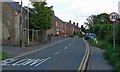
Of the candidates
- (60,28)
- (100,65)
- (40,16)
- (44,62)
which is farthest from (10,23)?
(60,28)

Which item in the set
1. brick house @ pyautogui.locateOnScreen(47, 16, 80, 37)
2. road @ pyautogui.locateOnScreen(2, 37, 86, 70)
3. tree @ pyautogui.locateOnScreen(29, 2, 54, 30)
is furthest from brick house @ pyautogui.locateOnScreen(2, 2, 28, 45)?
brick house @ pyautogui.locateOnScreen(47, 16, 80, 37)

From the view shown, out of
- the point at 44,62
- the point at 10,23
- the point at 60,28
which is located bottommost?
the point at 44,62

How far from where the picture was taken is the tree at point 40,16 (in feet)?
212

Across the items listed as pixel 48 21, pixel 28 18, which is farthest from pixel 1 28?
pixel 48 21

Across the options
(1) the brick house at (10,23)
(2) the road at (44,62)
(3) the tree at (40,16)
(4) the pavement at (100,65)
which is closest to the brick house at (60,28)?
(3) the tree at (40,16)

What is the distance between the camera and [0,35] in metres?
51.9

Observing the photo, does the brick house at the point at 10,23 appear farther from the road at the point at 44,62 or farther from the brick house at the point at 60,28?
the brick house at the point at 60,28

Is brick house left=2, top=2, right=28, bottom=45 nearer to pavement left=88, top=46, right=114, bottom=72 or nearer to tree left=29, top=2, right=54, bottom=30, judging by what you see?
tree left=29, top=2, right=54, bottom=30

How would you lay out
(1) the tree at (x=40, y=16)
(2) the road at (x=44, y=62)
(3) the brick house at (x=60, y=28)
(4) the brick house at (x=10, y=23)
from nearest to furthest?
(2) the road at (x=44, y=62)
(4) the brick house at (x=10, y=23)
(1) the tree at (x=40, y=16)
(3) the brick house at (x=60, y=28)

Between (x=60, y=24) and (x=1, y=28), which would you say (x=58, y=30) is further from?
(x=1, y=28)

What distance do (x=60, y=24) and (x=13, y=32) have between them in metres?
85.2

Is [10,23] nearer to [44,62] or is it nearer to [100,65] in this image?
[44,62]

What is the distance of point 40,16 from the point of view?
64.9m

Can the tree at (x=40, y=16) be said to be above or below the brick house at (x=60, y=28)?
above
